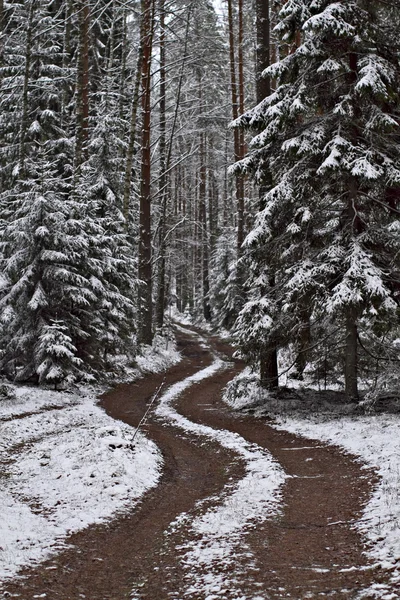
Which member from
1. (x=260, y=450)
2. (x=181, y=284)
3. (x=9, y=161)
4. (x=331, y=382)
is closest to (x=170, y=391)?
(x=331, y=382)

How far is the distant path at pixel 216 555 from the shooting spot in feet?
16.5

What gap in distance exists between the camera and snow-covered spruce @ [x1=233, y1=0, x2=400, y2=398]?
37.0 ft

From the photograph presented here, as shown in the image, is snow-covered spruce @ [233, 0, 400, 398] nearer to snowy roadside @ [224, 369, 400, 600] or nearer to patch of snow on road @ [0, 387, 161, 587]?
snowy roadside @ [224, 369, 400, 600]

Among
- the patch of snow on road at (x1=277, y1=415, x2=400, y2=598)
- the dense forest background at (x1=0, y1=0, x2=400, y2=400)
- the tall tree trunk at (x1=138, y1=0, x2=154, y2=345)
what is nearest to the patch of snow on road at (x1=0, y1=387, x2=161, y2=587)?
the patch of snow on road at (x1=277, y1=415, x2=400, y2=598)

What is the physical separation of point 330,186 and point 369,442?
20.2ft

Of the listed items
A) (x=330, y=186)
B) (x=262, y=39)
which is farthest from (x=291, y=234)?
(x=262, y=39)

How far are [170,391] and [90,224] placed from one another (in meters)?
6.97

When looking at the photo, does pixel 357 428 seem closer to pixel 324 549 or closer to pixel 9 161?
pixel 324 549

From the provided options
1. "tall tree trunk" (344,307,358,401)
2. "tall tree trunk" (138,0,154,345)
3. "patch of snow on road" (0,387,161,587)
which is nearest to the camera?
"patch of snow on road" (0,387,161,587)

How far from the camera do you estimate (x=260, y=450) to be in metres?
10.6

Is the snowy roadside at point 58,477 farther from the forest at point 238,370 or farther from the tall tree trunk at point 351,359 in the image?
the tall tree trunk at point 351,359

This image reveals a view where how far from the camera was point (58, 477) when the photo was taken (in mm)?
8781

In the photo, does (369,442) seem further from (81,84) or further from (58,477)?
(81,84)

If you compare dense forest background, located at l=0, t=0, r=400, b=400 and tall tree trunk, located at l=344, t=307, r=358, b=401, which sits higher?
dense forest background, located at l=0, t=0, r=400, b=400
